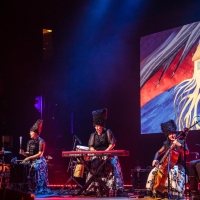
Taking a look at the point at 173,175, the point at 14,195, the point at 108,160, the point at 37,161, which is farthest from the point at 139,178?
the point at 14,195

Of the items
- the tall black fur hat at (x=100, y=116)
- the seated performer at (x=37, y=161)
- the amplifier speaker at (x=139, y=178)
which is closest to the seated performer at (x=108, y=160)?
the tall black fur hat at (x=100, y=116)

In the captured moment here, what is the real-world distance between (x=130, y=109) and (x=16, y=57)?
3854mm

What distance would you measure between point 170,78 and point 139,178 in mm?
2518

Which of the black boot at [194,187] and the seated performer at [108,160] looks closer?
the black boot at [194,187]

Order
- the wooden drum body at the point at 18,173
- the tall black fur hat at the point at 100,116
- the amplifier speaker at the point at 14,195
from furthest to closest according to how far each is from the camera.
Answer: the wooden drum body at the point at 18,173 < the tall black fur hat at the point at 100,116 < the amplifier speaker at the point at 14,195

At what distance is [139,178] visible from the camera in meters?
11.1

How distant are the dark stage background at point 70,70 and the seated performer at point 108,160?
2088mm

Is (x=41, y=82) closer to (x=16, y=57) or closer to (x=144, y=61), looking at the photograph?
(x=16, y=57)

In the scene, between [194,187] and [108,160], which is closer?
[194,187]

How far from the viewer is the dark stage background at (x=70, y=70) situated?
12930 mm

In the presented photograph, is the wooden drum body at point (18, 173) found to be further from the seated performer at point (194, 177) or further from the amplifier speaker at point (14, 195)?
the amplifier speaker at point (14, 195)

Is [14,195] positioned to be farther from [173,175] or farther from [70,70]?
[70,70]

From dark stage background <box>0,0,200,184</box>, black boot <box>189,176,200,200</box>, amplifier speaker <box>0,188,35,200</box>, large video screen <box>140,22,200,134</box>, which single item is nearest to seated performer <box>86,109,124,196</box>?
large video screen <box>140,22,200,134</box>

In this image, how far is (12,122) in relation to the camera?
46.2ft
